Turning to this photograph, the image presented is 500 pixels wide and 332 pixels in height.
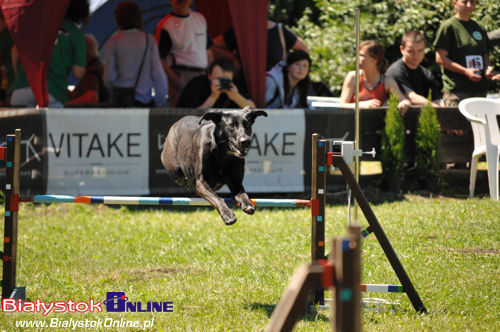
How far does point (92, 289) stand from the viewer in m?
5.64

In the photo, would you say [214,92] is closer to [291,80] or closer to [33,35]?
[291,80]

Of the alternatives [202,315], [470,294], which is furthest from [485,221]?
[202,315]

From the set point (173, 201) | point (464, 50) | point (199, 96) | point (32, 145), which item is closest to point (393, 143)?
point (464, 50)

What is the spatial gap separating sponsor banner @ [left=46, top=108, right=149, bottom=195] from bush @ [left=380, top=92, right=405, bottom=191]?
3.02 metres

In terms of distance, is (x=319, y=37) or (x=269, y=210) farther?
(x=319, y=37)

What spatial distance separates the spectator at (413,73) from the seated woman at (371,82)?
116 mm

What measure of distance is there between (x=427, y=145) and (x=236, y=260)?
3.96 metres

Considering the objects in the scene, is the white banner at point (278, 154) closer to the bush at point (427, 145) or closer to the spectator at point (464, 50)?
the bush at point (427, 145)

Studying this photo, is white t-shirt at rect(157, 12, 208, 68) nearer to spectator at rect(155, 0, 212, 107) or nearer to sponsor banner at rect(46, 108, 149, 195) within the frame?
spectator at rect(155, 0, 212, 107)

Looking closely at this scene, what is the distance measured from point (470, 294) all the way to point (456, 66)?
4945 millimetres

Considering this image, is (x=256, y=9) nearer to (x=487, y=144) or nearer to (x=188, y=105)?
(x=188, y=105)

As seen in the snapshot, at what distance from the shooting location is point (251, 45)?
9.45 m

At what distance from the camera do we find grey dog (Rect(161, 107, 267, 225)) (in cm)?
403

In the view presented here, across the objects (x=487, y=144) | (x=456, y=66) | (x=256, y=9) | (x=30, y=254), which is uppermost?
(x=256, y=9)
